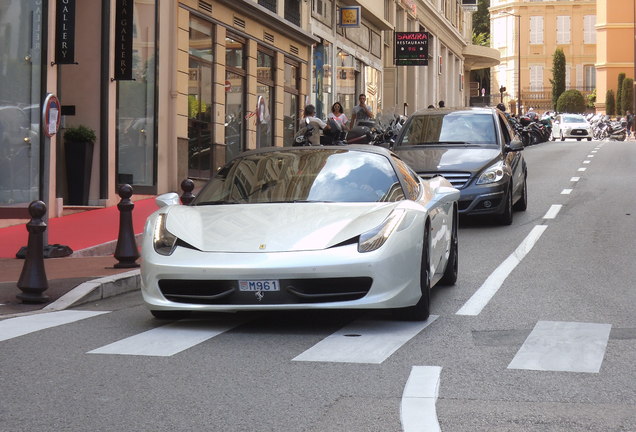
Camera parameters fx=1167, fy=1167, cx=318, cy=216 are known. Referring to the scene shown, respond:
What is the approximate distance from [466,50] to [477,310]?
71.2 meters

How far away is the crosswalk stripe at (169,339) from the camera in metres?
7.09

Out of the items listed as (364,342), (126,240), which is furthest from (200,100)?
(364,342)

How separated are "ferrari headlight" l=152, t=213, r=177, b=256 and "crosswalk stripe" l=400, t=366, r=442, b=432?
2180 mm

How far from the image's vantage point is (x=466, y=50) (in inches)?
3093

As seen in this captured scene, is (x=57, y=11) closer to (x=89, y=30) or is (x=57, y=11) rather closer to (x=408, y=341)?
(x=89, y=30)

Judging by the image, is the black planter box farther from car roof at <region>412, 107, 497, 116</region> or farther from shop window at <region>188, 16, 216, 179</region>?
car roof at <region>412, 107, 497, 116</region>

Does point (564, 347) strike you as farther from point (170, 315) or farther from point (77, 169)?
point (77, 169)

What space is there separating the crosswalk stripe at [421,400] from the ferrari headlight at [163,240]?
2.18 metres

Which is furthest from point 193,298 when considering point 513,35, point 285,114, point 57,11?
point 513,35

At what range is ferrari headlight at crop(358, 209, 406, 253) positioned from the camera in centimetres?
768

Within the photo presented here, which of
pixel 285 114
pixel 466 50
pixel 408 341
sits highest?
pixel 466 50

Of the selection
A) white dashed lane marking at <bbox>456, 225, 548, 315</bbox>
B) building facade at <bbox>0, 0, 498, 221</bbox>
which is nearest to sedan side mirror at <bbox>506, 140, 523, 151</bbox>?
white dashed lane marking at <bbox>456, 225, 548, 315</bbox>

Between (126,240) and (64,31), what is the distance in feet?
21.3

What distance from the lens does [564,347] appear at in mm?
7195
